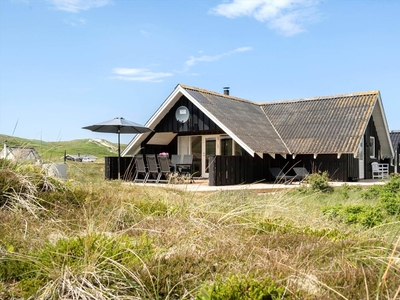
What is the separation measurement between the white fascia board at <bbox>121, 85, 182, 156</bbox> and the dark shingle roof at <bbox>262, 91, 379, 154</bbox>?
4.97 meters

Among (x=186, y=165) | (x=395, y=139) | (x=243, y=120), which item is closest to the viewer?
(x=186, y=165)

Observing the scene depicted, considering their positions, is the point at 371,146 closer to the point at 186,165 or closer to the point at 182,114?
the point at 182,114

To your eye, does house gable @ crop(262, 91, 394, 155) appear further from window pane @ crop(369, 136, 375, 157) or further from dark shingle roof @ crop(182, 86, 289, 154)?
window pane @ crop(369, 136, 375, 157)

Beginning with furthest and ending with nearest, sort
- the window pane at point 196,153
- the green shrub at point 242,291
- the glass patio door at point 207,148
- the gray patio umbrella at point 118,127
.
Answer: the window pane at point 196,153
the glass patio door at point 207,148
the gray patio umbrella at point 118,127
the green shrub at point 242,291

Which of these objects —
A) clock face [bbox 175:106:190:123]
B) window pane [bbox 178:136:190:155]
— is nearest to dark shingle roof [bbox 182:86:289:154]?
clock face [bbox 175:106:190:123]

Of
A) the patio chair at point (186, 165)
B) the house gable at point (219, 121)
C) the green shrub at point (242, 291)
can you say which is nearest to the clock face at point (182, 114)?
the house gable at point (219, 121)

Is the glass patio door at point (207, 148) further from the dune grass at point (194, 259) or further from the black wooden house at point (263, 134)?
the dune grass at point (194, 259)

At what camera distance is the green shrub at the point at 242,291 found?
2.63 meters

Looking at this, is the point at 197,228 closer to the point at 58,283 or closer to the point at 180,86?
the point at 58,283

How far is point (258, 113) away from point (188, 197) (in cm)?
1456

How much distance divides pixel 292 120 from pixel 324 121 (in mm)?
1596

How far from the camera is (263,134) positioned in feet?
57.4

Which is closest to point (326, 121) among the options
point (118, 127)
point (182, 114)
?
point (182, 114)

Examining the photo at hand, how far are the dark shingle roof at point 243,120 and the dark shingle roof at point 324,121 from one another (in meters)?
0.63
